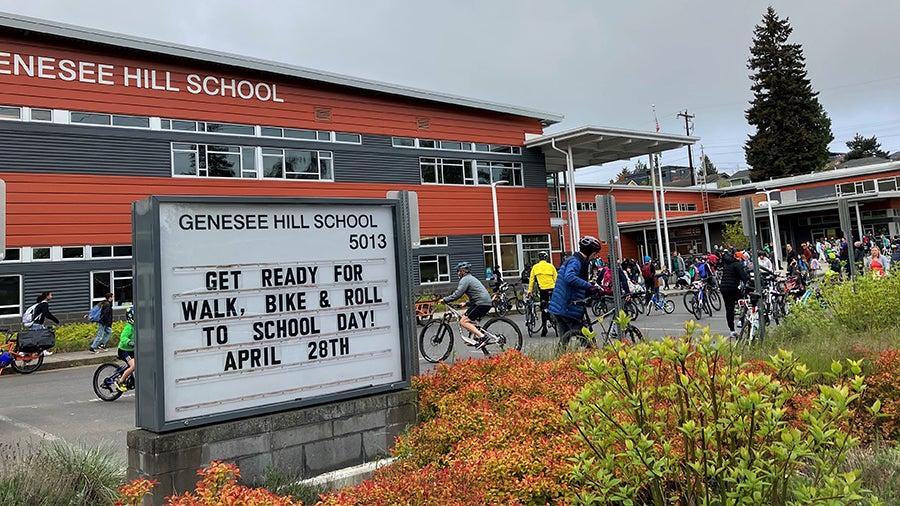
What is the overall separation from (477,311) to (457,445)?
7688mm

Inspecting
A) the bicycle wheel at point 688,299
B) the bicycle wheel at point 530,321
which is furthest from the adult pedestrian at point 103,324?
the bicycle wheel at point 688,299

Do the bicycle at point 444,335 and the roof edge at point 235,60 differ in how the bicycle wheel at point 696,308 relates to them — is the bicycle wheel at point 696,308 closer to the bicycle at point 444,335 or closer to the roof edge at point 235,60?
the bicycle at point 444,335

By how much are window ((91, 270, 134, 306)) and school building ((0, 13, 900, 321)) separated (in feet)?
0.16

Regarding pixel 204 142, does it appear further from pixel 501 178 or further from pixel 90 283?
pixel 501 178

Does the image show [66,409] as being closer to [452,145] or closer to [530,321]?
[530,321]

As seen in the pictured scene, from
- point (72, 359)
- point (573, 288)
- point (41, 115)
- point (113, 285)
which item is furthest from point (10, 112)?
point (573, 288)

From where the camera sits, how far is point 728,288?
11.8 meters

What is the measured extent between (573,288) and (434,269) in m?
21.1

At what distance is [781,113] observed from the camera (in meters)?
63.8

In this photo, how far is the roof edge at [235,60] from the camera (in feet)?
66.5

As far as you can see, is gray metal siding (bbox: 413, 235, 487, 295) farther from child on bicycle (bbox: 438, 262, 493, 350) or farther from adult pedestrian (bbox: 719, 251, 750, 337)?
adult pedestrian (bbox: 719, 251, 750, 337)

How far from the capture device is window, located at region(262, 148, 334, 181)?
83.9 ft

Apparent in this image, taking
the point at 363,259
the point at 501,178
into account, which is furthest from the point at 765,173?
the point at 363,259

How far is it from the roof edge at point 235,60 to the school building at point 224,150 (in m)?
0.06
